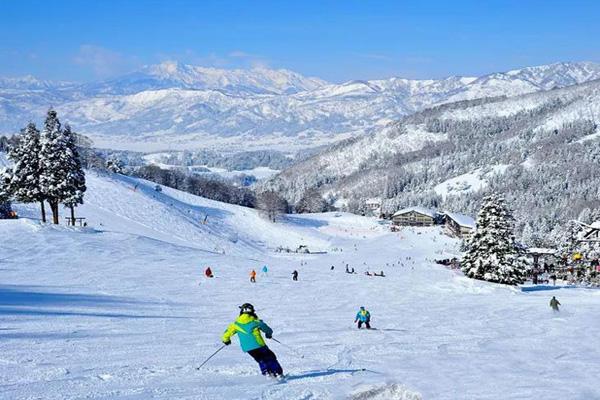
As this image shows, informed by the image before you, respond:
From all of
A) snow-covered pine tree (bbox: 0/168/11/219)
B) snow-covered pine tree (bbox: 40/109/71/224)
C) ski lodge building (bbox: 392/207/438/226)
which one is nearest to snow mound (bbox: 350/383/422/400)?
snow-covered pine tree (bbox: 40/109/71/224)

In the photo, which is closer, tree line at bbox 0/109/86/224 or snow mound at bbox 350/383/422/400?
snow mound at bbox 350/383/422/400

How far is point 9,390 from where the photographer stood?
9.09 m

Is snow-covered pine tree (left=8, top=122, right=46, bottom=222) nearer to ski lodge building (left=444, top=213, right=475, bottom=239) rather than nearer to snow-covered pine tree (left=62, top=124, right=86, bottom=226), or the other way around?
snow-covered pine tree (left=62, top=124, right=86, bottom=226)

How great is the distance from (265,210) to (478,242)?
6246cm

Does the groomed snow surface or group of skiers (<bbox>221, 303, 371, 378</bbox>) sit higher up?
group of skiers (<bbox>221, 303, 371, 378</bbox>)

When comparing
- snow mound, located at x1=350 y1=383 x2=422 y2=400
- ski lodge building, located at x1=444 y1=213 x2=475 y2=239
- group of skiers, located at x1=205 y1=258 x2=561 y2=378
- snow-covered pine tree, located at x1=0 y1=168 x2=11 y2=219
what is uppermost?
snow-covered pine tree, located at x1=0 y1=168 x2=11 y2=219

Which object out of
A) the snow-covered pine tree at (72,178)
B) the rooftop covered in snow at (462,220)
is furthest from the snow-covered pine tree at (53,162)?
the rooftop covered in snow at (462,220)

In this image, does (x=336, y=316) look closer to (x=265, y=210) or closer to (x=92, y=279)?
(x=92, y=279)

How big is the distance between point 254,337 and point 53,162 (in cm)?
4296

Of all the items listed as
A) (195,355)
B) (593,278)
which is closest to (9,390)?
(195,355)

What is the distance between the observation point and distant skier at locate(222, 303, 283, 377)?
10367mm

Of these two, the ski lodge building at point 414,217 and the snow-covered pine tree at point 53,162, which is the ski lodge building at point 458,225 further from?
the snow-covered pine tree at point 53,162

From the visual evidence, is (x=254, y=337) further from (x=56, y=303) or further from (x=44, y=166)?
(x=44, y=166)

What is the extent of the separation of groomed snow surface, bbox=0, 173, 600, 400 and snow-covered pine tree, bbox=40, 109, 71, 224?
561cm
